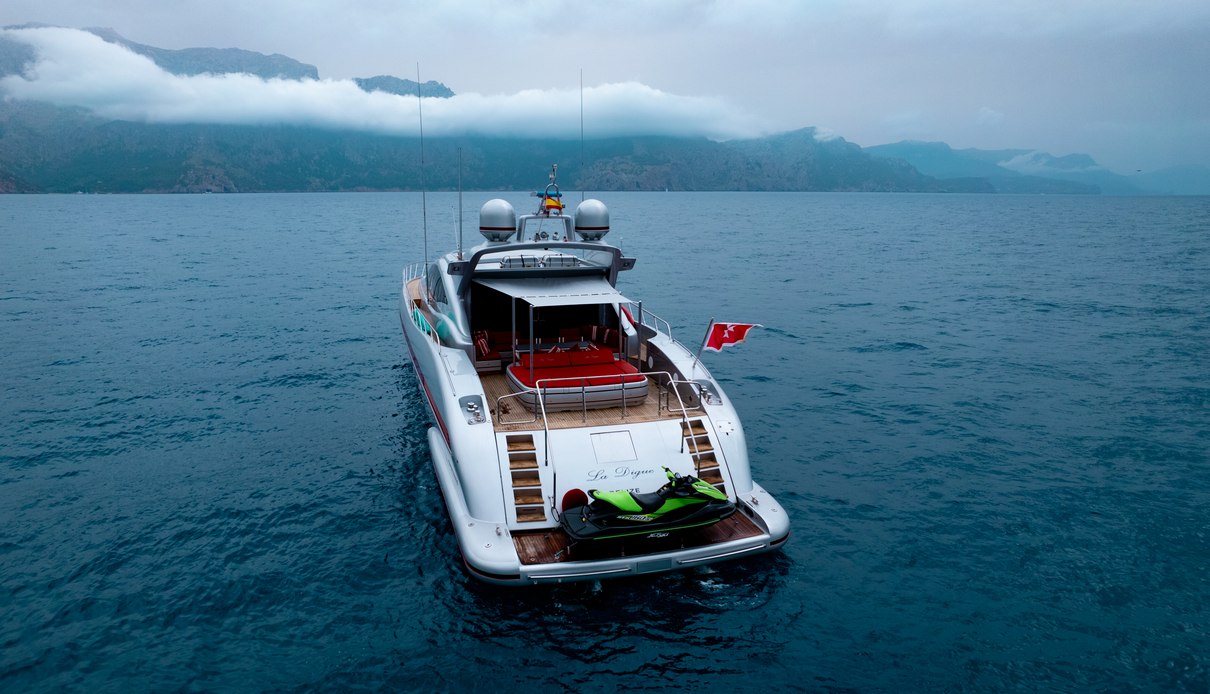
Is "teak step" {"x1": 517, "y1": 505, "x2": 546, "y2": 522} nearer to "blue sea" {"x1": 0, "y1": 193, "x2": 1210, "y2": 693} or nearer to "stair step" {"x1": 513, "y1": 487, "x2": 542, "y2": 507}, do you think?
"stair step" {"x1": 513, "y1": 487, "x2": 542, "y2": 507}

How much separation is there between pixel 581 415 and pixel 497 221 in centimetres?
639

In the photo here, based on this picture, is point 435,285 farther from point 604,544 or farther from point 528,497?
point 604,544

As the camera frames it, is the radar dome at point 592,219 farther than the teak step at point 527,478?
Yes

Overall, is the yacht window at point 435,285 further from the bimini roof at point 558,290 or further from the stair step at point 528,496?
the stair step at point 528,496

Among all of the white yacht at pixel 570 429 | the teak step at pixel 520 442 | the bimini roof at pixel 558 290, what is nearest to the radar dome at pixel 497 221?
the white yacht at pixel 570 429

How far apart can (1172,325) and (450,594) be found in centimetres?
3527

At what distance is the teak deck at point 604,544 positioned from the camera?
1106 cm

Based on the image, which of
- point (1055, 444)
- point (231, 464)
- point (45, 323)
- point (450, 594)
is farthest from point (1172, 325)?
point (45, 323)

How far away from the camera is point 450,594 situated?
A: 1167 centimetres

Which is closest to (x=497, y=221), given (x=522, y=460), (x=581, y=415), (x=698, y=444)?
(x=581, y=415)

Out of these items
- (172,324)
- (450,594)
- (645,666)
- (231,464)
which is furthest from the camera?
(172,324)

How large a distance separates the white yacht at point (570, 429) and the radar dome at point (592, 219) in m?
0.05

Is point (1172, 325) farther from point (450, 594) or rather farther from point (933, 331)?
point (450, 594)

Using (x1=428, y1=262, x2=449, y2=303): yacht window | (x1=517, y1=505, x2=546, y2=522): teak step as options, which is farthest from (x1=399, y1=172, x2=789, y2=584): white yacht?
(x1=428, y1=262, x2=449, y2=303): yacht window
